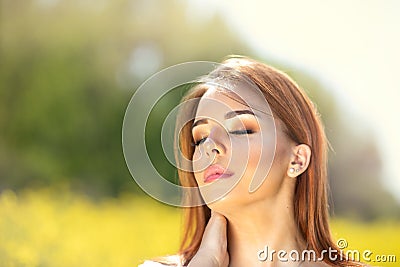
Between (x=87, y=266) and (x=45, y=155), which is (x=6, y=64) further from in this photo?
(x=87, y=266)

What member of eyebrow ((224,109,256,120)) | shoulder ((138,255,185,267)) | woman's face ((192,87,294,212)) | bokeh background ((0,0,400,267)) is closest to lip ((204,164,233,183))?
woman's face ((192,87,294,212))

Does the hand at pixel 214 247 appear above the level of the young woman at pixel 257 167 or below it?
below

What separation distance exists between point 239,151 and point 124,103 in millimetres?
1224

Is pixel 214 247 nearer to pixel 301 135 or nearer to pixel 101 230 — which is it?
pixel 301 135

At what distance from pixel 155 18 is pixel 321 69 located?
663 mm

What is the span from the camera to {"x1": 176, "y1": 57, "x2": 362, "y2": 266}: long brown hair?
55.6 inches

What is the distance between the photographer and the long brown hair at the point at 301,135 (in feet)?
4.63

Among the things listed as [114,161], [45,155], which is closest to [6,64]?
[45,155]

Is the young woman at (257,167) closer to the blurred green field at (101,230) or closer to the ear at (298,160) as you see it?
the ear at (298,160)

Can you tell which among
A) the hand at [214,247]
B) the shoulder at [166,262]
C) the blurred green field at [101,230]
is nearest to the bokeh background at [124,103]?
the blurred green field at [101,230]

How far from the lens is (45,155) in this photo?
8.13 feet

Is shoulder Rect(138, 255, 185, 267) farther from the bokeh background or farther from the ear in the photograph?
the bokeh background

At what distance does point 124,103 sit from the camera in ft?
8.34

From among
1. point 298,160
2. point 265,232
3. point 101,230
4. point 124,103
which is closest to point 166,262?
point 265,232
